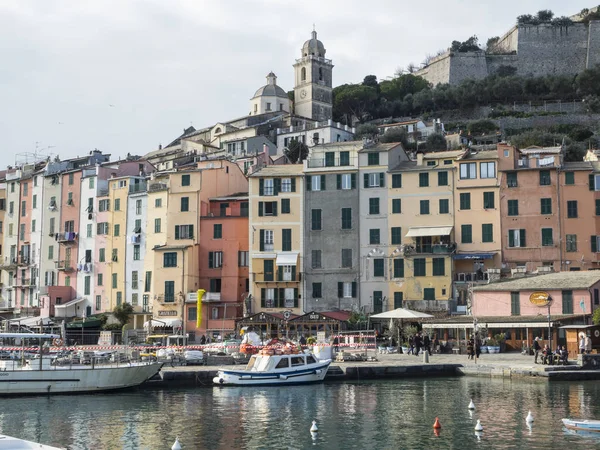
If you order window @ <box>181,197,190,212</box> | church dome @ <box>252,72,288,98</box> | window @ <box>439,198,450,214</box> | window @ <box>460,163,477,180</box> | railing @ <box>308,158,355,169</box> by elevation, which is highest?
church dome @ <box>252,72,288,98</box>

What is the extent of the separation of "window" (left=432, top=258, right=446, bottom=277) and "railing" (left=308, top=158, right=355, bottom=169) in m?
9.09

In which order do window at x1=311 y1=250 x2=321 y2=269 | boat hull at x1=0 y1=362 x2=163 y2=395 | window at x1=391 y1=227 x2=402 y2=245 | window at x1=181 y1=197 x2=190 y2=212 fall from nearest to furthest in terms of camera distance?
1. boat hull at x1=0 y1=362 x2=163 y2=395
2. window at x1=391 y1=227 x2=402 y2=245
3. window at x1=311 y1=250 x2=321 y2=269
4. window at x1=181 y1=197 x2=190 y2=212

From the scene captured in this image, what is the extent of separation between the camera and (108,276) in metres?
67.4

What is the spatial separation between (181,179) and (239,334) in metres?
13.5

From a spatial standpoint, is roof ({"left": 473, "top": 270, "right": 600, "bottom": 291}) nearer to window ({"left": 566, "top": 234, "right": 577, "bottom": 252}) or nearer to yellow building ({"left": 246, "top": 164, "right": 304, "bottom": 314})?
window ({"left": 566, "top": 234, "right": 577, "bottom": 252})

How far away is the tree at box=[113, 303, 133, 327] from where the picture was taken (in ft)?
209

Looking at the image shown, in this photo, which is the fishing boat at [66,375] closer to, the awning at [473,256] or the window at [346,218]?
the window at [346,218]

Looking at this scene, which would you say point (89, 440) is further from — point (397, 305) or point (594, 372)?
point (397, 305)

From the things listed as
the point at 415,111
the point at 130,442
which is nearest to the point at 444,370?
the point at 130,442

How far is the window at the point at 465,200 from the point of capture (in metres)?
57.2

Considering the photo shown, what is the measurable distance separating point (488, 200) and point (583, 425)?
32.1m

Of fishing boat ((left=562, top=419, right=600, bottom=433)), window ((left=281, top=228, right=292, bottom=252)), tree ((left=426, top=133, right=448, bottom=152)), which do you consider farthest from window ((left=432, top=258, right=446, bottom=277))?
tree ((left=426, top=133, right=448, bottom=152))

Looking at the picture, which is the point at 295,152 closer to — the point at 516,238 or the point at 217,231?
the point at 217,231

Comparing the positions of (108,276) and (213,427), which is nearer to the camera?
(213,427)
